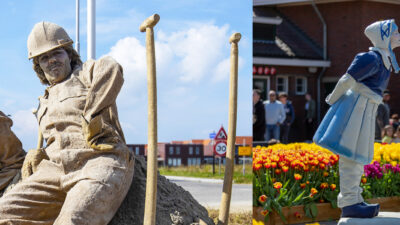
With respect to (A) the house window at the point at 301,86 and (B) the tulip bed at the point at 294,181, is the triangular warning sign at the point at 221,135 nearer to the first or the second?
(B) the tulip bed at the point at 294,181

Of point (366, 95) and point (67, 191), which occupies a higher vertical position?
point (366, 95)

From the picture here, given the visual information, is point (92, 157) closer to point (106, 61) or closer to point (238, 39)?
point (106, 61)

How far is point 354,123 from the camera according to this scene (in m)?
5.11

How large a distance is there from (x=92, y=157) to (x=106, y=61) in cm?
54

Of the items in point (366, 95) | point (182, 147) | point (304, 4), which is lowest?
point (182, 147)

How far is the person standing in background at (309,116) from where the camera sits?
45.4 feet

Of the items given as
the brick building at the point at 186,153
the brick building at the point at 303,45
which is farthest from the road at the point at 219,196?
the brick building at the point at 303,45

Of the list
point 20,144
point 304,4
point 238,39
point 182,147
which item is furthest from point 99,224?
point 304,4

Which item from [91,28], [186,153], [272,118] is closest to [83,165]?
[91,28]

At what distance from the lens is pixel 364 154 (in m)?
5.11

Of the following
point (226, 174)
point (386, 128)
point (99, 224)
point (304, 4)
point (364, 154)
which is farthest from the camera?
point (304, 4)

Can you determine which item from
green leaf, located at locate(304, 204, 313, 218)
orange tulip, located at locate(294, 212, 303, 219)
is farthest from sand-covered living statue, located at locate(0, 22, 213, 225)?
green leaf, located at locate(304, 204, 313, 218)

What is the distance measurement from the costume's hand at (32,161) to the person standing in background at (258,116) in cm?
477

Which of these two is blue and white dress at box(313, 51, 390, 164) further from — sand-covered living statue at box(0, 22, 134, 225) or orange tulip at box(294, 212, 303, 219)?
sand-covered living statue at box(0, 22, 134, 225)
